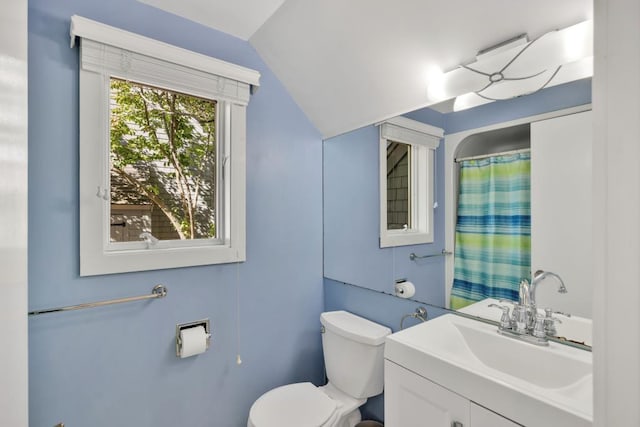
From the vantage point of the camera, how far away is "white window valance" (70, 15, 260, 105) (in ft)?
4.12

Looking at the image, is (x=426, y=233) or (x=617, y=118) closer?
(x=617, y=118)

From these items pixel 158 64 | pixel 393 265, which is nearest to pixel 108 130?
pixel 158 64

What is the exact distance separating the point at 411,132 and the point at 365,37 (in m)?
0.48

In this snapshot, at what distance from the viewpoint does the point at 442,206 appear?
1437mm

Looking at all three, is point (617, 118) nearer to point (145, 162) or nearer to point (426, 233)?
point (426, 233)

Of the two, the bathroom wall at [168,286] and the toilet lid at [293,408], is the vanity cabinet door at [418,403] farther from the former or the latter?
the bathroom wall at [168,286]

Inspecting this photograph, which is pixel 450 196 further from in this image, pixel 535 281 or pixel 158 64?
pixel 158 64

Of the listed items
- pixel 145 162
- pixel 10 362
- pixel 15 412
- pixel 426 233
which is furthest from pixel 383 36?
pixel 15 412

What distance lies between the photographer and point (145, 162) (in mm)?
1523

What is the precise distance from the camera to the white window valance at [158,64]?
126cm

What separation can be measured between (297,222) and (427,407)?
45.1 inches

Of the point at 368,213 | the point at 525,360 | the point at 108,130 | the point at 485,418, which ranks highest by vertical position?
the point at 108,130

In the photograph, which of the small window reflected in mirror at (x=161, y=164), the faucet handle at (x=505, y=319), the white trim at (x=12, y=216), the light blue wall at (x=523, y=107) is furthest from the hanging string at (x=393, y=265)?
the white trim at (x=12, y=216)

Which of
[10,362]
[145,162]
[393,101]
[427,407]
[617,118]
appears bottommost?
[427,407]
